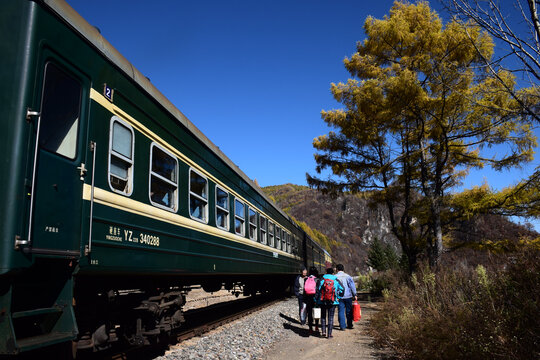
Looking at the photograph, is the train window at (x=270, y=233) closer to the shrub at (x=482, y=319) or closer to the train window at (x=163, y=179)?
the shrub at (x=482, y=319)

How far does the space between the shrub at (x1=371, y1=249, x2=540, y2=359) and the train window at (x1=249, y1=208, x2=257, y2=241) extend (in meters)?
4.50

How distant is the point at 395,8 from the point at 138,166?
42.4 feet

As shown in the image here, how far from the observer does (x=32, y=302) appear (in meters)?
3.33

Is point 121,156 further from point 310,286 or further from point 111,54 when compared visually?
point 310,286

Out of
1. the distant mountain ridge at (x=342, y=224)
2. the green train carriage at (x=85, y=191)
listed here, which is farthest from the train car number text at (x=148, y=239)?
the distant mountain ridge at (x=342, y=224)

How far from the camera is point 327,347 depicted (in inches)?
280

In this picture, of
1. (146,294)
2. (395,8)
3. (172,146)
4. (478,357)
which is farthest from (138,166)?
(395,8)

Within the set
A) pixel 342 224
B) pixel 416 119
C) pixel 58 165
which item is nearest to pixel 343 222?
pixel 342 224

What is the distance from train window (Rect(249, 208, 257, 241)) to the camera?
10.2m

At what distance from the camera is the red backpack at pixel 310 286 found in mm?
8891

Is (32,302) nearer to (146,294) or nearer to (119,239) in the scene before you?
(119,239)

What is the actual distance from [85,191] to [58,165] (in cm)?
40

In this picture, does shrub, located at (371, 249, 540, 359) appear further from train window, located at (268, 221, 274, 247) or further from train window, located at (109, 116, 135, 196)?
train window, located at (268, 221, 274, 247)

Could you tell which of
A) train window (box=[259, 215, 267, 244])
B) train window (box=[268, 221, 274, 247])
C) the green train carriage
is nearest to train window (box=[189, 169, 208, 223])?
the green train carriage
